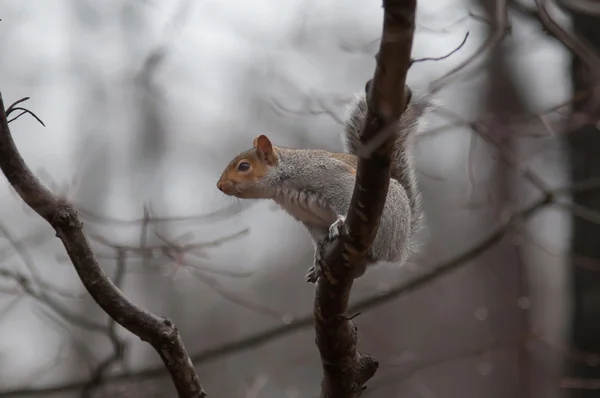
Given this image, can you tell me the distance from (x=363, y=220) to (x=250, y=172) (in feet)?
3.30

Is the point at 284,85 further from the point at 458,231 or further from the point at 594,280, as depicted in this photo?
the point at 458,231

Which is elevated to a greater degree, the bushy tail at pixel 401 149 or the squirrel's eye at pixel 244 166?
the squirrel's eye at pixel 244 166

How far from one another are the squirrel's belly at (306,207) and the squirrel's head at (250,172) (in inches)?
3.4

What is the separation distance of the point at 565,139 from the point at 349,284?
2.05 m

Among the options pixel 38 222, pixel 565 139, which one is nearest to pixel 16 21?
pixel 38 222

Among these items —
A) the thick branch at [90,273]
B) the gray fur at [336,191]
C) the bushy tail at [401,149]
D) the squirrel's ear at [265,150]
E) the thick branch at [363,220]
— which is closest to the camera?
the thick branch at [363,220]

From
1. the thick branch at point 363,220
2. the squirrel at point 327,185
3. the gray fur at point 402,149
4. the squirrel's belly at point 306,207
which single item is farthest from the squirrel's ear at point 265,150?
the thick branch at point 363,220

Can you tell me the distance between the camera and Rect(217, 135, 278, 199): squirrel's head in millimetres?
2418

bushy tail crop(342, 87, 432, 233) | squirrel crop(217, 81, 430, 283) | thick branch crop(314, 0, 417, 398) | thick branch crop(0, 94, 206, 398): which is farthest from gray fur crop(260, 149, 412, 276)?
thick branch crop(0, 94, 206, 398)

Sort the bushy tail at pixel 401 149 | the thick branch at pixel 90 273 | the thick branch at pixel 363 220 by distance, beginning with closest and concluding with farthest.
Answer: the thick branch at pixel 363 220, the thick branch at pixel 90 273, the bushy tail at pixel 401 149

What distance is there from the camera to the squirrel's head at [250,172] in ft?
7.93

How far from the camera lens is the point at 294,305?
337 inches

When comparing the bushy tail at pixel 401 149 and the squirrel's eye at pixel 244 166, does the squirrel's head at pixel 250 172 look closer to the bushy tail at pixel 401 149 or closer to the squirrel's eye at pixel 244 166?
the squirrel's eye at pixel 244 166

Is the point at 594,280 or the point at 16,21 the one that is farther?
the point at 16,21
